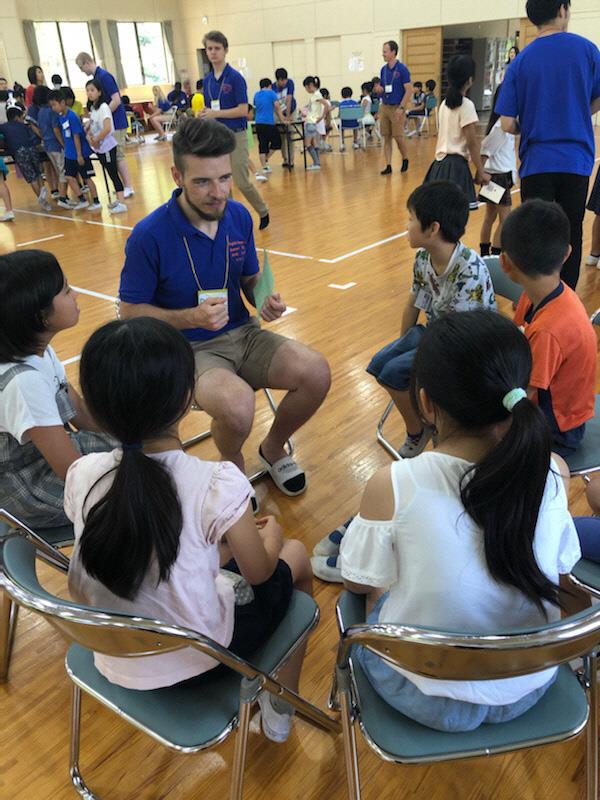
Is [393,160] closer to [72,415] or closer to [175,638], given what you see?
[72,415]

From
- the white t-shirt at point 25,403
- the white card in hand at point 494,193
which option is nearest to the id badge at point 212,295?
the white t-shirt at point 25,403

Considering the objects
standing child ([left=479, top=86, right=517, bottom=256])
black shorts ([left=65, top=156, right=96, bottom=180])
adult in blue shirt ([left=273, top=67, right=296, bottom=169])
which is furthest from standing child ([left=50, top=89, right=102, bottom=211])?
standing child ([left=479, top=86, right=517, bottom=256])

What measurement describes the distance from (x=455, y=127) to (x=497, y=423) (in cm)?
397

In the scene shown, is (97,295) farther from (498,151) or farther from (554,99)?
(554,99)

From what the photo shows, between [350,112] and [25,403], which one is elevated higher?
[350,112]

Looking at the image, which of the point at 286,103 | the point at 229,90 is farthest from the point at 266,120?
the point at 229,90

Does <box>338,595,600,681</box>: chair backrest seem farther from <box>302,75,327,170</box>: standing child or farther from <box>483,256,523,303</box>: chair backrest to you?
<box>302,75,327,170</box>: standing child

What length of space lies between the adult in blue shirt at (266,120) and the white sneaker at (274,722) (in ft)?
29.8

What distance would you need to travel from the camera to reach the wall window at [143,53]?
18.2 m

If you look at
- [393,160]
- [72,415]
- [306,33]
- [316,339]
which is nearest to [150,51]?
[306,33]

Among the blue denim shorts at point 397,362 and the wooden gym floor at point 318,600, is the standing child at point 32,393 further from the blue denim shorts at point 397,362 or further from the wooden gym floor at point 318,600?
the blue denim shorts at point 397,362

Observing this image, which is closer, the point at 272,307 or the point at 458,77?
the point at 272,307

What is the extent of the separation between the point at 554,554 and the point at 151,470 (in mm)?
703

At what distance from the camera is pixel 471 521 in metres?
0.96
